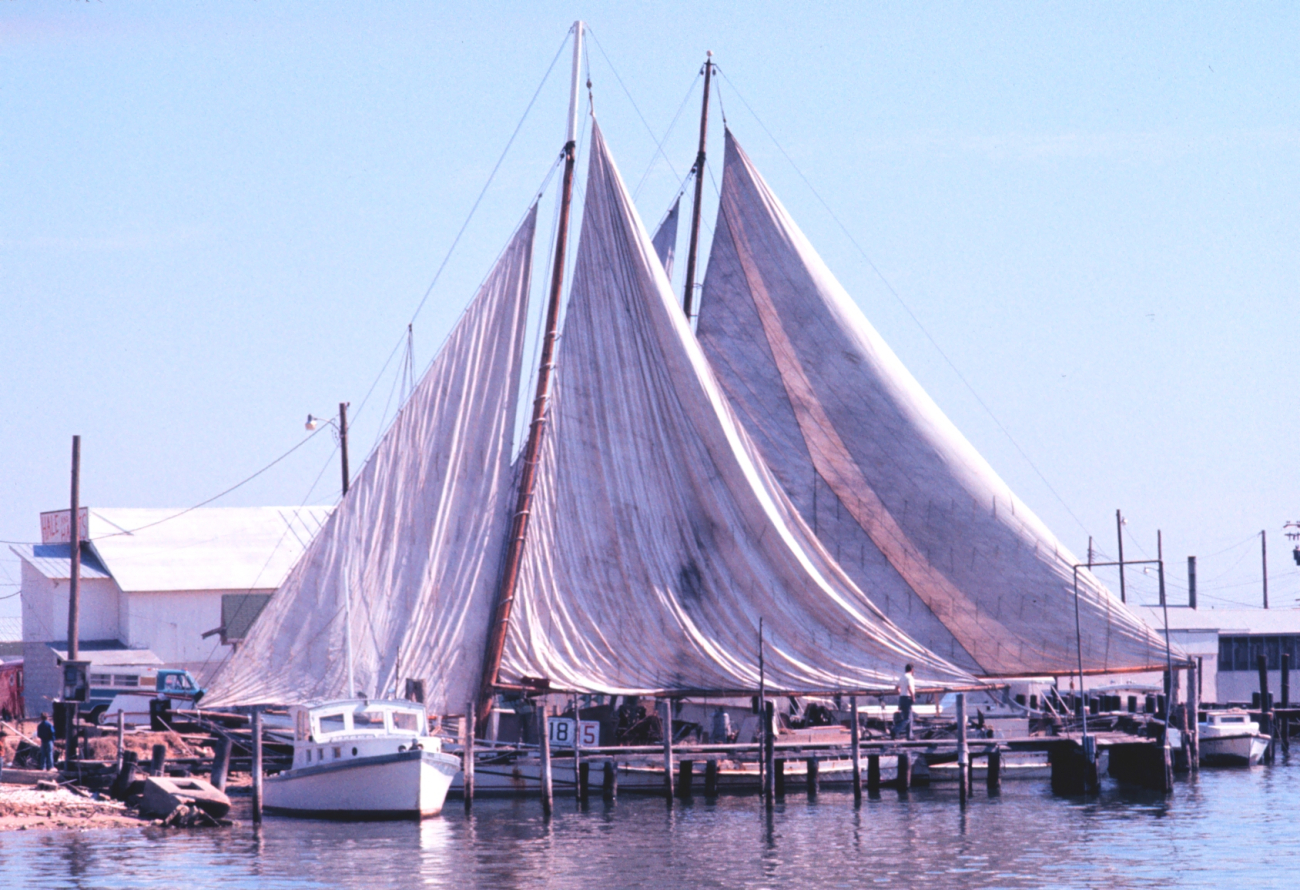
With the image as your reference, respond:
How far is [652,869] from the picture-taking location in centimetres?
3020

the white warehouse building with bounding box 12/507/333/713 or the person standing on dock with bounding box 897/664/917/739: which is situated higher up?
the white warehouse building with bounding box 12/507/333/713

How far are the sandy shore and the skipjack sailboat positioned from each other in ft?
9.97

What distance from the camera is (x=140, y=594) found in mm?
67312

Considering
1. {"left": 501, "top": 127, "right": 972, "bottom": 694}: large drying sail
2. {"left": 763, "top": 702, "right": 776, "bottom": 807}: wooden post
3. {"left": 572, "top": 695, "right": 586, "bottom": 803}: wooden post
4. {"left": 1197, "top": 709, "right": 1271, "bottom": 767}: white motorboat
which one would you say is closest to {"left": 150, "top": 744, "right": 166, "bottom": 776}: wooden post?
{"left": 501, "top": 127, "right": 972, "bottom": 694}: large drying sail

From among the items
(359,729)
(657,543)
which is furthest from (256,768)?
(657,543)

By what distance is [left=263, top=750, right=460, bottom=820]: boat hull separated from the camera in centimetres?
3659

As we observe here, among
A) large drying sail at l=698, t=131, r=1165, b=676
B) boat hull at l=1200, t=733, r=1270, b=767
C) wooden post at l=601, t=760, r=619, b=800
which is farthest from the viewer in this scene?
boat hull at l=1200, t=733, r=1270, b=767

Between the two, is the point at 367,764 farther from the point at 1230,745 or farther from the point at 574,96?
the point at 1230,745

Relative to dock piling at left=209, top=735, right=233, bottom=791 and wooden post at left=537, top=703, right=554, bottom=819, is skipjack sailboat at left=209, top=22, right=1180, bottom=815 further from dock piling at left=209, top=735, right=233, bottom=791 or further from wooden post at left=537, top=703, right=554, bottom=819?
wooden post at left=537, top=703, right=554, bottom=819

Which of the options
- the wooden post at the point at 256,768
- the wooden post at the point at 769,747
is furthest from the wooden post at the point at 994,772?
the wooden post at the point at 256,768

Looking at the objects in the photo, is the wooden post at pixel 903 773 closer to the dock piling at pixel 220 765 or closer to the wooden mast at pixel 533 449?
the wooden mast at pixel 533 449

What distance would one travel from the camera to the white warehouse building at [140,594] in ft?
218

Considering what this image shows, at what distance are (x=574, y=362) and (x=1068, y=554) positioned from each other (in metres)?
11.9

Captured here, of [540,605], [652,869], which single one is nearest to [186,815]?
[540,605]
